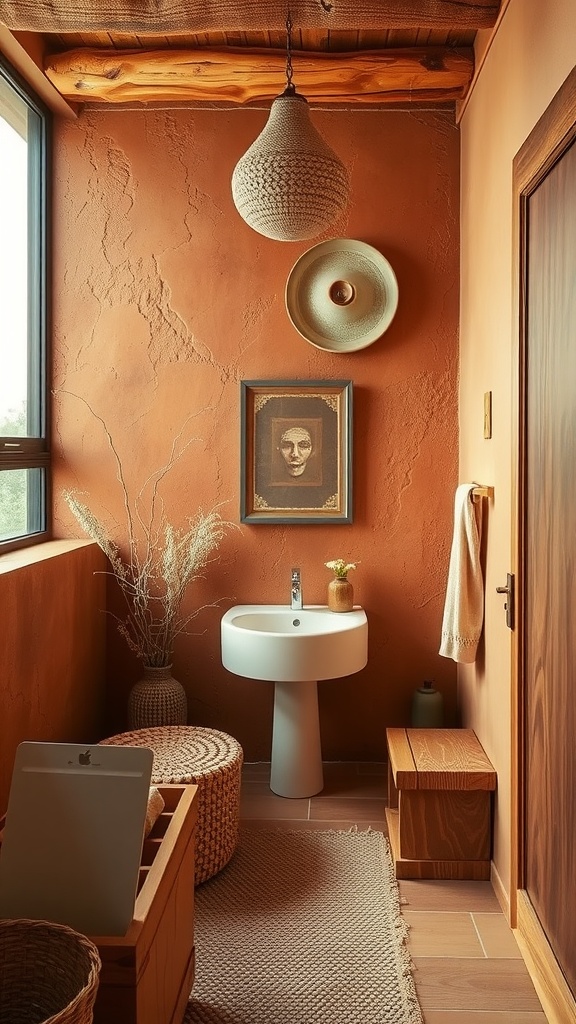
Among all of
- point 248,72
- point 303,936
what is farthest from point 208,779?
point 248,72

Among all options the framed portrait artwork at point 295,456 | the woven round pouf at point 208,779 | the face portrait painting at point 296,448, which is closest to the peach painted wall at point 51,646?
the woven round pouf at point 208,779

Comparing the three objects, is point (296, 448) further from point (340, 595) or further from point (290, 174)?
point (290, 174)

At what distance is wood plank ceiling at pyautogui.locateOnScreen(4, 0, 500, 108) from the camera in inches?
115

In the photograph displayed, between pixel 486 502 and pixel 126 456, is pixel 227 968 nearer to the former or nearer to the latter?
pixel 486 502

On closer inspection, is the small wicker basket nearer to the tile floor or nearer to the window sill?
the tile floor

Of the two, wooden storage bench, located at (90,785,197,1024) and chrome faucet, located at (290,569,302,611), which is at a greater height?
chrome faucet, located at (290,569,302,611)

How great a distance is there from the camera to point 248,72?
2.96 meters

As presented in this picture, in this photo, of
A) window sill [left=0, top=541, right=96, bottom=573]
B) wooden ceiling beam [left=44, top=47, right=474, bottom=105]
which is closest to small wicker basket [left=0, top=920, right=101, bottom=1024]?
window sill [left=0, top=541, right=96, bottom=573]

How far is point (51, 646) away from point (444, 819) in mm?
1322

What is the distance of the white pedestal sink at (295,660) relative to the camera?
278 centimetres

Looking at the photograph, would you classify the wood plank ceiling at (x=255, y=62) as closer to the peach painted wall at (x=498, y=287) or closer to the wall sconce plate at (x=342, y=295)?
the peach painted wall at (x=498, y=287)

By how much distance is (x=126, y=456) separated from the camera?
3273 millimetres

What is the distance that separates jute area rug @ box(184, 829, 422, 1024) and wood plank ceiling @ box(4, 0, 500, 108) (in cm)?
266

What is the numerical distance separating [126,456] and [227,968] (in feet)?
6.28
